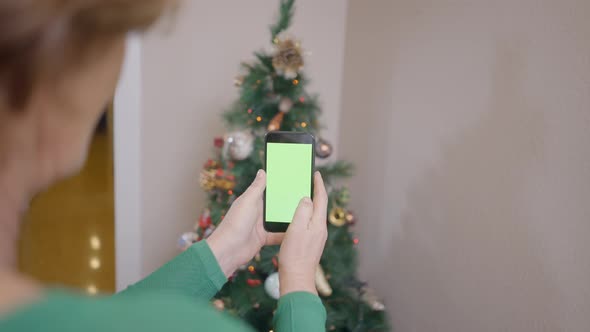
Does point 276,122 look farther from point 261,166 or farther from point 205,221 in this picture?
point 205,221

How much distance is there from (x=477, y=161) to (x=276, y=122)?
1.76 ft

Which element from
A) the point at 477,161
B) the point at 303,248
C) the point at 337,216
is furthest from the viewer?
the point at 337,216

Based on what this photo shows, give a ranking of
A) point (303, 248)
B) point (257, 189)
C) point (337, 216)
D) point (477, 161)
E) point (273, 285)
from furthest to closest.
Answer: point (337, 216), point (273, 285), point (477, 161), point (257, 189), point (303, 248)

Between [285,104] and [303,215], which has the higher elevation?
[285,104]

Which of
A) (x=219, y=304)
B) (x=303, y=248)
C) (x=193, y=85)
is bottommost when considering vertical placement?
(x=219, y=304)

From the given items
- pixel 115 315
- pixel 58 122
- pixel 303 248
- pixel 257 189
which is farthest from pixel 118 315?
pixel 257 189

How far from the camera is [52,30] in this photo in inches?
10.4

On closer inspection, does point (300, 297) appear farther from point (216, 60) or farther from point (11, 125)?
point (216, 60)

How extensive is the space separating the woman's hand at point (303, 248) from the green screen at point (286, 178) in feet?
0.27

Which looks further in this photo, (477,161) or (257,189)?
(477,161)

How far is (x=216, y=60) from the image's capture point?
157 cm

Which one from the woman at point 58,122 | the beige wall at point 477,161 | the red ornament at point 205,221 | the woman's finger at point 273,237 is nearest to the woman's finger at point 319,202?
the woman's finger at point 273,237

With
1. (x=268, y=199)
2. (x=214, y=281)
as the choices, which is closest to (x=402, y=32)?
(x=268, y=199)

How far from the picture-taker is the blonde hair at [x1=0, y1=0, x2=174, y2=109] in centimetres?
25
